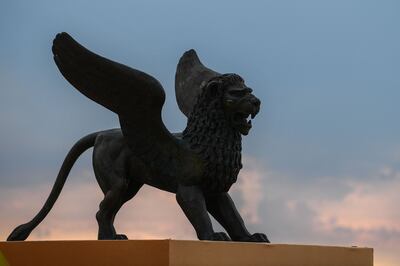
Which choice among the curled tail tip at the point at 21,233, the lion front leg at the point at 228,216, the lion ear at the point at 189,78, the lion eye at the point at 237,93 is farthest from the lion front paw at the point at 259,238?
the curled tail tip at the point at 21,233

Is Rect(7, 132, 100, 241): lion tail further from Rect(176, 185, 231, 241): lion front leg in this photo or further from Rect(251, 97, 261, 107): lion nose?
Rect(251, 97, 261, 107): lion nose

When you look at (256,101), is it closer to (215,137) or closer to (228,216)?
(215,137)

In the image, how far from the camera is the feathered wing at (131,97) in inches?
212

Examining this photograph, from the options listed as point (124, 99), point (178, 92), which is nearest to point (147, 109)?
point (124, 99)

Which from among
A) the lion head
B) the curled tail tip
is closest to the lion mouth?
the lion head

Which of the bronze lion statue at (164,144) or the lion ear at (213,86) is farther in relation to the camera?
the lion ear at (213,86)

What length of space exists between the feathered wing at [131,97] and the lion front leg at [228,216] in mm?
361

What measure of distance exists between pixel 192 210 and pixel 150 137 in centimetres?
60

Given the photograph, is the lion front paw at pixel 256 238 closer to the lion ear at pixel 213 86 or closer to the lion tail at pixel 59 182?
the lion ear at pixel 213 86

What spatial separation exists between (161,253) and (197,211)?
32.3 inches

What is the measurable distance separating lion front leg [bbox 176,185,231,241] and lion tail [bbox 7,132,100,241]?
1.08 meters

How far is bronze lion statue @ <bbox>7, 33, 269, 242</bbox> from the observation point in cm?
551

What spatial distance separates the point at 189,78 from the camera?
6723mm

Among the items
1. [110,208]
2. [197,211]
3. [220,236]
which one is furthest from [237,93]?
[110,208]
